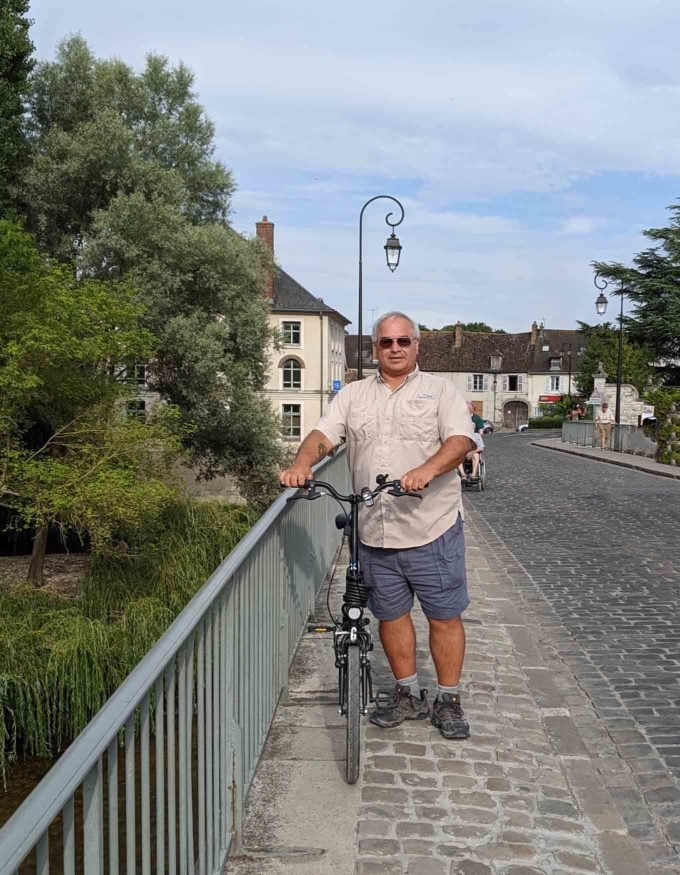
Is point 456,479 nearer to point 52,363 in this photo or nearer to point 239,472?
point 52,363

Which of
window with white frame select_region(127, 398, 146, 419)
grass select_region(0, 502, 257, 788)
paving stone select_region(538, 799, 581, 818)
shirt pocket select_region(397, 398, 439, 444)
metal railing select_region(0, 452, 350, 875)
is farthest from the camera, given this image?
window with white frame select_region(127, 398, 146, 419)

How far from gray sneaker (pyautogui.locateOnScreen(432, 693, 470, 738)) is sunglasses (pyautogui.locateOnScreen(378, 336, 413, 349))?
170 centimetres

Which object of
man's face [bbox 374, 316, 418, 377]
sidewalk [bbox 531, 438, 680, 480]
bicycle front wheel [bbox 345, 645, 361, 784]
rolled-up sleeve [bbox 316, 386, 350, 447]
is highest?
man's face [bbox 374, 316, 418, 377]

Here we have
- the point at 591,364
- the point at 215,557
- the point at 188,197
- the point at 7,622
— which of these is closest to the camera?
the point at 7,622

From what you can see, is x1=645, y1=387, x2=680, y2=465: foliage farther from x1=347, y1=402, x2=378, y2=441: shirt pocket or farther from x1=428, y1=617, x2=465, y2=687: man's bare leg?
x1=347, y1=402, x2=378, y2=441: shirt pocket

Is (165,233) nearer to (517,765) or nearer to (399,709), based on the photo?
(399,709)

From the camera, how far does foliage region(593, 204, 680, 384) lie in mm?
35250

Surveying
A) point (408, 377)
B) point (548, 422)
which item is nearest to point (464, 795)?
point (408, 377)

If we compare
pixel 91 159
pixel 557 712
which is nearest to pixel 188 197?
Answer: pixel 91 159

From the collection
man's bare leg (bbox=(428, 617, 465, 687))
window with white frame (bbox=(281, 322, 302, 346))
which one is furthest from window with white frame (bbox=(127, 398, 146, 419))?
window with white frame (bbox=(281, 322, 302, 346))

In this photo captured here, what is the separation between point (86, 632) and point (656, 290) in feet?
95.9

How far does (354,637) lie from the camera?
3.99m

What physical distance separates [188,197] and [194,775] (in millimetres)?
26756

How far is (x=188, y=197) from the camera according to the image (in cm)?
2803
